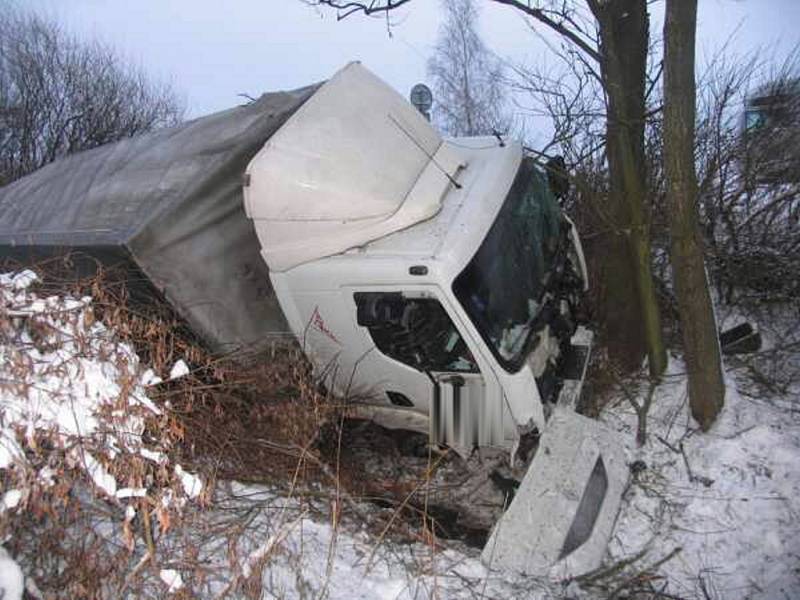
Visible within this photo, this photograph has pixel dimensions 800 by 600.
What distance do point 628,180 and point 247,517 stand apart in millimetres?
3295

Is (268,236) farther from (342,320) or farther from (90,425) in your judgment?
(90,425)

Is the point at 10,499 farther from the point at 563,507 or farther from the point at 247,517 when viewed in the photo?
the point at 563,507

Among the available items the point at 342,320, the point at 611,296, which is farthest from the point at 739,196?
the point at 342,320

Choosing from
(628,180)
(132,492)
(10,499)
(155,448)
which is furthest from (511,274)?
(10,499)

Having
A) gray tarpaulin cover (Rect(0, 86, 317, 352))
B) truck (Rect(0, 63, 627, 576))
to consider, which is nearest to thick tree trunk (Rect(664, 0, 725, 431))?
truck (Rect(0, 63, 627, 576))

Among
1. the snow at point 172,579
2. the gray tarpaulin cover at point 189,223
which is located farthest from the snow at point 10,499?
the gray tarpaulin cover at point 189,223

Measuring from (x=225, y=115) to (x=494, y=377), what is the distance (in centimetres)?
272

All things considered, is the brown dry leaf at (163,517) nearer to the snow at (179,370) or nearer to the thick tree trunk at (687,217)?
the snow at (179,370)

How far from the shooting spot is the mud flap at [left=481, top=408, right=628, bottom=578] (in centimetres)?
288

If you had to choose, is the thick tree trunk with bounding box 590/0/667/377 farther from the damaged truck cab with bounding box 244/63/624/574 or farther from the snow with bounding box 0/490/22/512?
the snow with bounding box 0/490/22/512

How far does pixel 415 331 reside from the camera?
3.05 m

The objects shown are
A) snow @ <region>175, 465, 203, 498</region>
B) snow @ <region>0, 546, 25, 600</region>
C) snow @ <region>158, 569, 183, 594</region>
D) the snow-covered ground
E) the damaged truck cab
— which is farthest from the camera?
the damaged truck cab

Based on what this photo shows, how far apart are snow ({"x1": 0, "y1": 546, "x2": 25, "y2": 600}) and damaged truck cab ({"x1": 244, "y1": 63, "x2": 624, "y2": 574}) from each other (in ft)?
5.79

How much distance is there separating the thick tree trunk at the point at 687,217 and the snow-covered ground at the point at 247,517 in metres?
Result: 0.51
